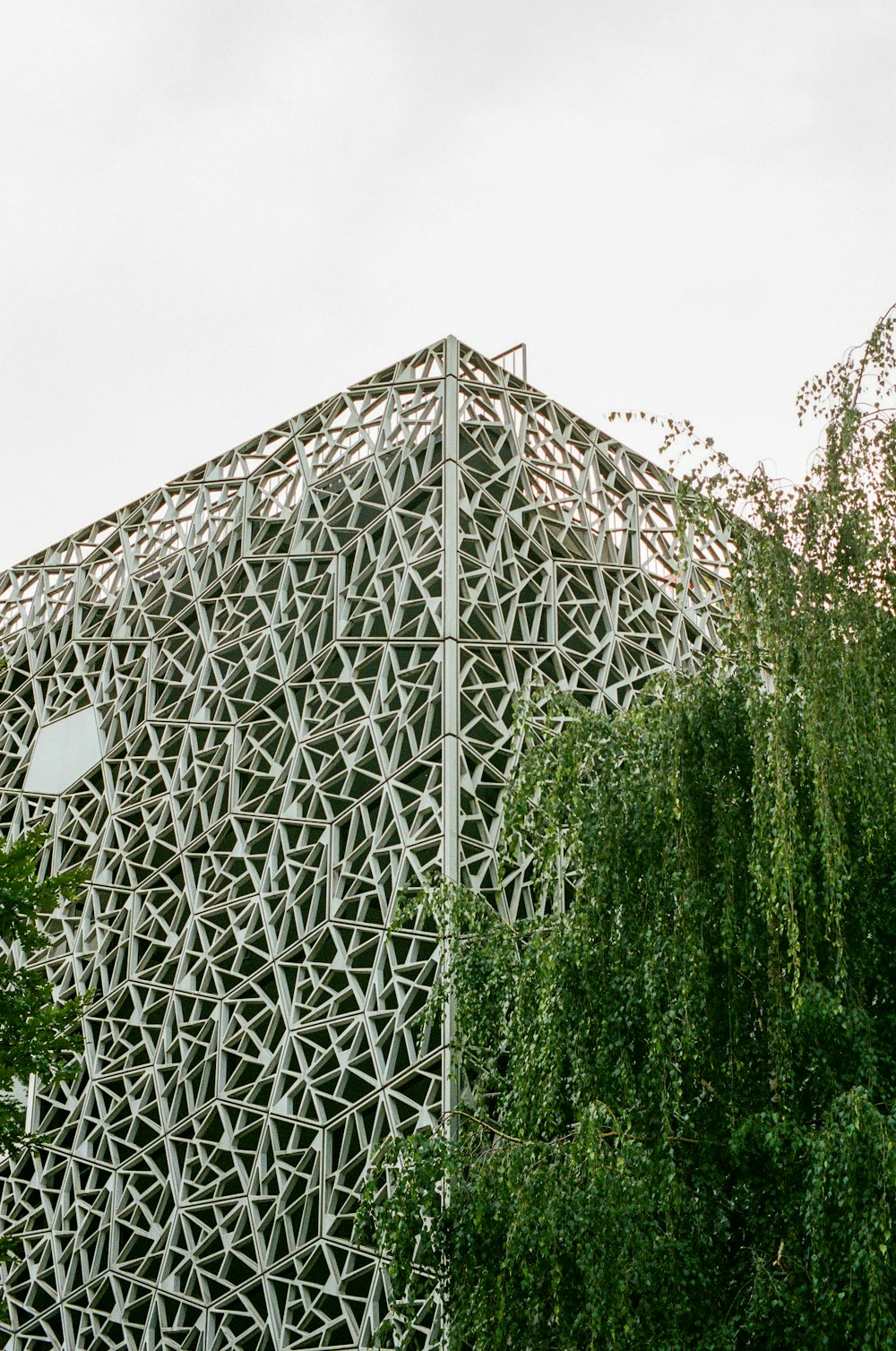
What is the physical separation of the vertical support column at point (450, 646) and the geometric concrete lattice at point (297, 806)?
0.04 metres

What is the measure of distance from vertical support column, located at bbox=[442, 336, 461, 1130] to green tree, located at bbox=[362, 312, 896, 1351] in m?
4.89

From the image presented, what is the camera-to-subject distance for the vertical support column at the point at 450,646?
685 inches

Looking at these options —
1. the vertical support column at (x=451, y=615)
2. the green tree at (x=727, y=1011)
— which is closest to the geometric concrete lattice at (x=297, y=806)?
the vertical support column at (x=451, y=615)

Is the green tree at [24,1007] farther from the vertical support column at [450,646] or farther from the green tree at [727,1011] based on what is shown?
the green tree at [727,1011]

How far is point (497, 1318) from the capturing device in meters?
10.5

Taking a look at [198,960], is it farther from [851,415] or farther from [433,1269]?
[851,415]

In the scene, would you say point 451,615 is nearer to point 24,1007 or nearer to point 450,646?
point 450,646

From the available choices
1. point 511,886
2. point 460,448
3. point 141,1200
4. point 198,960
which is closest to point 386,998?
point 511,886

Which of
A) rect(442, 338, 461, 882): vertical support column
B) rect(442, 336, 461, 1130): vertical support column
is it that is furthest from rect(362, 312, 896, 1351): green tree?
rect(442, 338, 461, 882): vertical support column

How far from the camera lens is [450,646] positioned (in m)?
18.5

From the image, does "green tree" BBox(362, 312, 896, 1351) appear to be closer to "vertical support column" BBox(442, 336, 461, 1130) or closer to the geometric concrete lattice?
"vertical support column" BBox(442, 336, 461, 1130)

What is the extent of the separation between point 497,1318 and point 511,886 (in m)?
7.89

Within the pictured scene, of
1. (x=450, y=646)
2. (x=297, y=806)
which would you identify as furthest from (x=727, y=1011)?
(x=297, y=806)

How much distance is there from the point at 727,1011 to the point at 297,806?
9.51 metres
